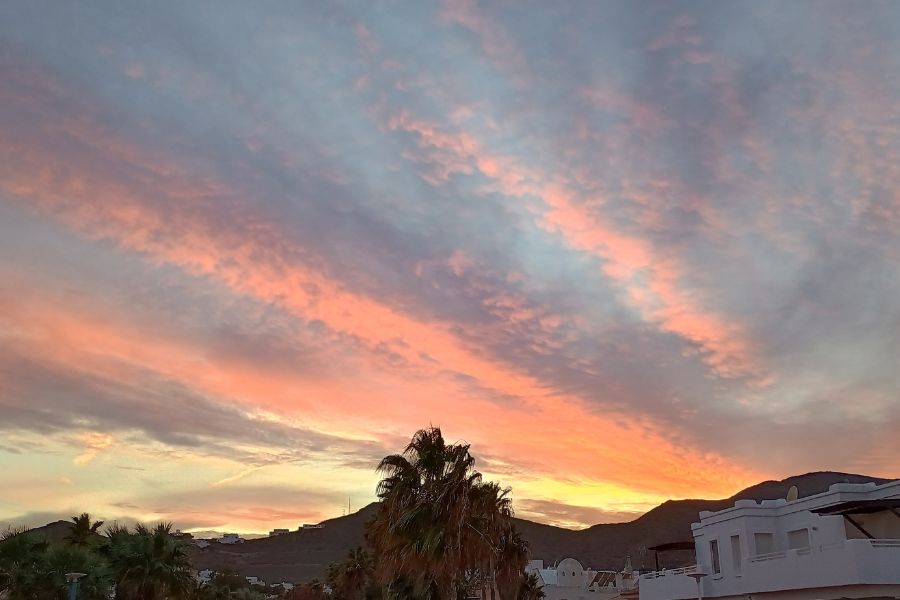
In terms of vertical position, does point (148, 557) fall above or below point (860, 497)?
below

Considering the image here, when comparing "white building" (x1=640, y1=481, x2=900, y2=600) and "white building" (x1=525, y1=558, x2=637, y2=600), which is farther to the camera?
"white building" (x1=525, y1=558, x2=637, y2=600)

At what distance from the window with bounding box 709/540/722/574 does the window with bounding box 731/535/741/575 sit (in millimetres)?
1449

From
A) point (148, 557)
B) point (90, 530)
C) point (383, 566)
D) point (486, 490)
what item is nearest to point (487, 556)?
point (486, 490)

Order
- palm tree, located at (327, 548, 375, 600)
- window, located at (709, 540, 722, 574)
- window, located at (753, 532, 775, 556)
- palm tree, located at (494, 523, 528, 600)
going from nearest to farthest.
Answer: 1. palm tree, located at (494, 523, 528, 600)
2. window, located at (753, 532, 775, 556)
3. window, located at (709, 540, 722, 574)
4. palm tree, located at (327, 548, 375, 600)

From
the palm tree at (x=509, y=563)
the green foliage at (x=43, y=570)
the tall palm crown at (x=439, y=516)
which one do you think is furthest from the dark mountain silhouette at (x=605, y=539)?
the tall palm crown at (x=439, y=516)

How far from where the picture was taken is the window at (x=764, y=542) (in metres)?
38.8

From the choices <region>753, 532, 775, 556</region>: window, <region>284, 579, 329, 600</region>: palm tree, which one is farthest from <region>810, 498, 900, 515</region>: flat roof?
<region>284, 579, 329, 600</region>: palm tree

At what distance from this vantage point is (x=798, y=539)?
37.9 metres

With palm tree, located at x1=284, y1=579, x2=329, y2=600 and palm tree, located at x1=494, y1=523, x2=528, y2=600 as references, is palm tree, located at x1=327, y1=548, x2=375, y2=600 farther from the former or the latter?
palm tree, located at x1=494, y1=523, x2=528, y2=600

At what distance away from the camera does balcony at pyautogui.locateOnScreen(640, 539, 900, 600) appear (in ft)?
95.5

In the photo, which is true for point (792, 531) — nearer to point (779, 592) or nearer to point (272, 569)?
point (779, 592)

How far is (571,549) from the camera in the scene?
168m

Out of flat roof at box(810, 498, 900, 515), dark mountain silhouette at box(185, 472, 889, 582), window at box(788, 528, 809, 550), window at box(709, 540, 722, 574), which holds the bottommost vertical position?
window at box(709, 540, 722, 574)

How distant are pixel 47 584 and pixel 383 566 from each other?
15695 mm
